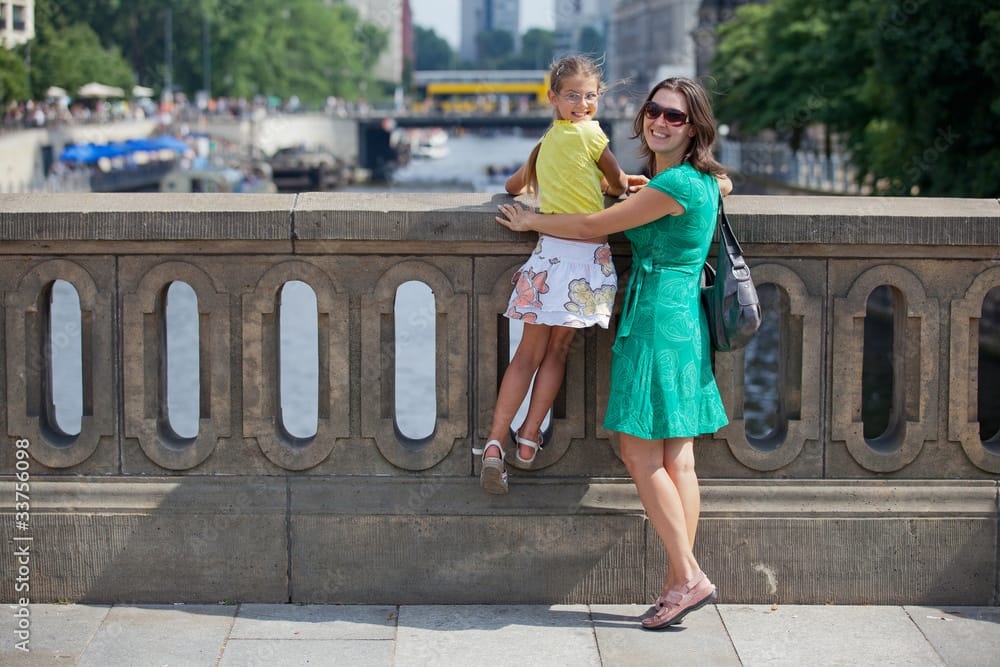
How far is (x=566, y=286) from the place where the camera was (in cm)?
507

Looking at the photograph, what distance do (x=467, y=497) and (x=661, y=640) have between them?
0.88m

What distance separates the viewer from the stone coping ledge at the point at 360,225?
17.4ft

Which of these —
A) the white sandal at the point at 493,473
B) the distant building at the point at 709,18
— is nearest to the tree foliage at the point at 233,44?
the distant building at the point at 709,18

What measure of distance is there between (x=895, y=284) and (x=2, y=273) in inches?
122

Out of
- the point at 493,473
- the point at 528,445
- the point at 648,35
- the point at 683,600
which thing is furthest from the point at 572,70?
the point at 648,35

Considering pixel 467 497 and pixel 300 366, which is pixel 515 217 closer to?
pixel 467 497

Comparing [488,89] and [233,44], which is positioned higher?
[488,89]

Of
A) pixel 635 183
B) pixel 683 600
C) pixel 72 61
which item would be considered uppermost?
pixel 72 61

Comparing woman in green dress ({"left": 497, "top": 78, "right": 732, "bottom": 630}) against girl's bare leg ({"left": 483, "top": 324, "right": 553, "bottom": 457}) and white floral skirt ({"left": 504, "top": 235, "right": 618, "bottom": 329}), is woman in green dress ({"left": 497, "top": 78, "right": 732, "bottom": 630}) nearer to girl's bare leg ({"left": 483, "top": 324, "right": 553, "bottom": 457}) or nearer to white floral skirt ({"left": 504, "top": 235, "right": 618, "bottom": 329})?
white floral skirt ({"left": 504, "top": 235, "right": 618, "bottom": 329})

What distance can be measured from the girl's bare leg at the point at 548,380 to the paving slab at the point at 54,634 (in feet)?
5.11

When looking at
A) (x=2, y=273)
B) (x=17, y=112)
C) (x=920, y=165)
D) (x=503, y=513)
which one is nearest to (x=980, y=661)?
(x=503, y=513)

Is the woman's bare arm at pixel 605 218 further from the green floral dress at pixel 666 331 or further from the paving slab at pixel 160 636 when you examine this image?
the paving slab at pixel 160 636

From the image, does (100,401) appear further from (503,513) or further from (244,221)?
(503,513)

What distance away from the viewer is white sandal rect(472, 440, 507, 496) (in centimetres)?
523
